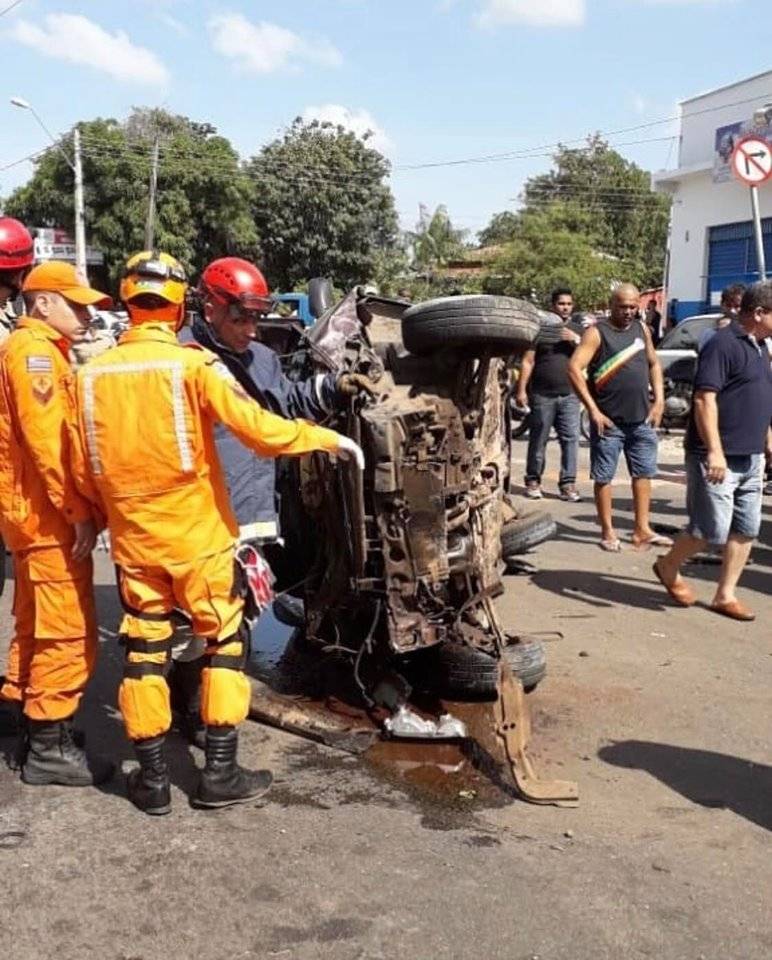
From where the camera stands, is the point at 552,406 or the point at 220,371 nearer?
the point at 220,371

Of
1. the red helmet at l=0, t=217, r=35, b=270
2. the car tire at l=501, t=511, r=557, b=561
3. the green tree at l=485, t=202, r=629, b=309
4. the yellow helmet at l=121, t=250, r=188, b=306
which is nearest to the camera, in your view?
the yellow helmet at l=121, t=250, r=188, b=306

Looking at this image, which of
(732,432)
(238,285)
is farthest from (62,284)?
(732,432)

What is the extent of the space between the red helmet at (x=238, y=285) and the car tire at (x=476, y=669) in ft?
5.26

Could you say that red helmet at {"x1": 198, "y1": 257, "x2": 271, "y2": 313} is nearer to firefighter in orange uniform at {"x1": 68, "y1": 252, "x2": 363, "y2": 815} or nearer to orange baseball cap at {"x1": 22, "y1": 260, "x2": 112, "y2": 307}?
firefighter in orange uniform at {"x1": 68, "y1": 252, "x2": 363, "y2": 815}

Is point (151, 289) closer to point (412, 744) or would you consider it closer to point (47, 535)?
point (47, 535)

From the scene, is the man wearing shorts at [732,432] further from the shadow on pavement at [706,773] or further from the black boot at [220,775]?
the black boot at [220,775]

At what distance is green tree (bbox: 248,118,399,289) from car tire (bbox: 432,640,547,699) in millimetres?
31554

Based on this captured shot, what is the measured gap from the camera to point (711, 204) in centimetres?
2566

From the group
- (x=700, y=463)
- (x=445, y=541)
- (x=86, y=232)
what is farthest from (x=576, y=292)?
(x=445, y=541)

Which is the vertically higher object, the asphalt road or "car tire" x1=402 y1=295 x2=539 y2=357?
"car tire" x1=402 y1=295 x2=539 y2=357

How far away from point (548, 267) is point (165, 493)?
34.2 meters

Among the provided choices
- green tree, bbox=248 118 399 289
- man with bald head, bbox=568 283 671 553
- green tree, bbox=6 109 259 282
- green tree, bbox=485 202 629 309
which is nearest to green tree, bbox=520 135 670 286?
green tree, bbox=485 202 629 309

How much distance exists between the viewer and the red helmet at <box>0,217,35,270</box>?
4059 millimetres

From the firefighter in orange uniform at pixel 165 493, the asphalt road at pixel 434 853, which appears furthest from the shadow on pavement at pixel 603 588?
the firefighter in orange uniform at pixel 165 493
